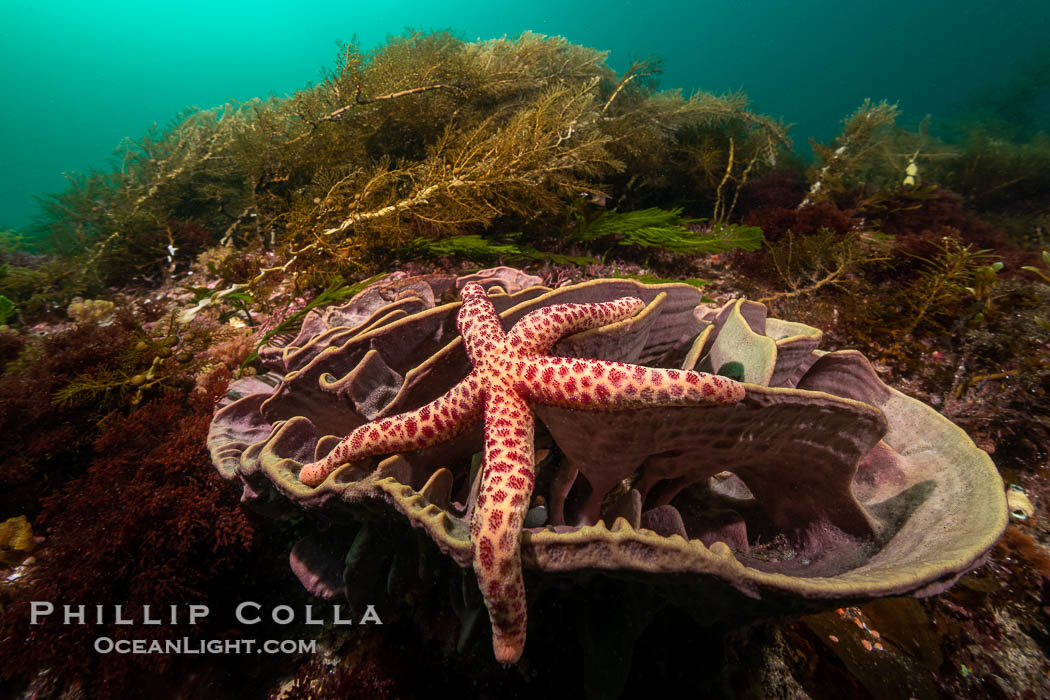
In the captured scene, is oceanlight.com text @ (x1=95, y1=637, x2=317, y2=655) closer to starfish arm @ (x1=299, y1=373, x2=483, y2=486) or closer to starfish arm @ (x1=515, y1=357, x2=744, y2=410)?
starfish arm @ (x1=299, y1=373, x2=483, y2=486)

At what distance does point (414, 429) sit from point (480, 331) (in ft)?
1.78

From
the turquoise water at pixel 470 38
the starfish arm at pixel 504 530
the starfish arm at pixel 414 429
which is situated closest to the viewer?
the starfish arm at pixel 504 530

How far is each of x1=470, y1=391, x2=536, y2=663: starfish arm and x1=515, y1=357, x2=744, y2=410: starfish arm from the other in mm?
209

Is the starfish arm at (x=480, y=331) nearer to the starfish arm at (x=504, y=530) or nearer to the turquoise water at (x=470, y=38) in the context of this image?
the starfish arm at (x=504, y=530)

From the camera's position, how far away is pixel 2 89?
309 feet

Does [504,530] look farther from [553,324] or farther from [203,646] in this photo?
[203,646]

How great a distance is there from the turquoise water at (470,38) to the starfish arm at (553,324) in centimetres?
8254

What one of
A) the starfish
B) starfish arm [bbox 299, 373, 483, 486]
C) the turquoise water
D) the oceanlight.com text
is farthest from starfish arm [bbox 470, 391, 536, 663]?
the turquoise water

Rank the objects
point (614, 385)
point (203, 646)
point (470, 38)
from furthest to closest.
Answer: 1. point (470, 38)
2. point (203, 646)
3. point (614, 385)

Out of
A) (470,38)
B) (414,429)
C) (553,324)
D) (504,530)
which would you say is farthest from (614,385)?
(470,38)

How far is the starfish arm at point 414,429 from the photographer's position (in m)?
1.76

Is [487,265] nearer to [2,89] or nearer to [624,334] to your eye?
[624,334]

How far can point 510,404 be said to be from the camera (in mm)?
1719

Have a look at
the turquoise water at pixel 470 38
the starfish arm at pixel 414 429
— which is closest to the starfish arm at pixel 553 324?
the starfish arm at pixel 414 429
